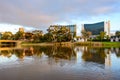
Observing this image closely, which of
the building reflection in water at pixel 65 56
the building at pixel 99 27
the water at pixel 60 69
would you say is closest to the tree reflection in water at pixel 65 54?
the building reflection in water at pixel 65 56

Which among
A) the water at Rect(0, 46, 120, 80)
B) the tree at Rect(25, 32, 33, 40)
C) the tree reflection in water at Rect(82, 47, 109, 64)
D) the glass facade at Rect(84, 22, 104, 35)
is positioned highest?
the glass facade at Rect(84, 22, 104, 35)

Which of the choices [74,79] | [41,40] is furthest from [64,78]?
[41,40]

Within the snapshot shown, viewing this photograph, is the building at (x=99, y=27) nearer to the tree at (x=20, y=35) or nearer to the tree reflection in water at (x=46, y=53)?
the tree at (x=20, y=35)

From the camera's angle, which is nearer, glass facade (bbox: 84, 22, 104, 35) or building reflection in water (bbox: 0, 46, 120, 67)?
building reflection in water (bbox: 0, 46, 120, 67)

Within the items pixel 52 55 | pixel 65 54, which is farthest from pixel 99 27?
pixel 52 55

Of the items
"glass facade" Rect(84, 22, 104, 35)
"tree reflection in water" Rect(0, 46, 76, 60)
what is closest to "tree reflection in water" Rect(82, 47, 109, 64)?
"tree reflection in water" Rect(0, 46, 76, 60)

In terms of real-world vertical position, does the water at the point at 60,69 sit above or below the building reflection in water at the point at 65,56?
below

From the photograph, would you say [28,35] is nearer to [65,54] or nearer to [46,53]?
[46,53]

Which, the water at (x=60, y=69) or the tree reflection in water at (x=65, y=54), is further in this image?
the tree reflection in water at (x=65, y=54)

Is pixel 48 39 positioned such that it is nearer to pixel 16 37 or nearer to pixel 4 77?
pixel 16 37

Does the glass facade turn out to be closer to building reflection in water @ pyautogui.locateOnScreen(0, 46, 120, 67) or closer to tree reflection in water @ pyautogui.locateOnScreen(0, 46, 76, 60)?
tree reflection in water @ pyautogui.locateOnScreen(0, 46, 76, 60)

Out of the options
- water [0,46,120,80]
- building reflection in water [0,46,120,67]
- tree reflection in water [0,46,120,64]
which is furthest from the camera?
tree reflection in water [0,46,120,64]

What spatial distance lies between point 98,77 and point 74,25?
17888 cm

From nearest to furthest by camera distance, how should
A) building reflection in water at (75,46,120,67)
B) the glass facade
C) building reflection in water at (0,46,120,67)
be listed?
building reflection in water at (75,46,120,67) < building reflection in water at (0,46,120,67) < the glass facade
